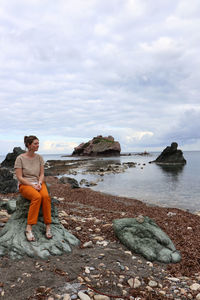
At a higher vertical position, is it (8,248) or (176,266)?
(8,248)

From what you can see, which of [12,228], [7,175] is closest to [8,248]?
[12,228]

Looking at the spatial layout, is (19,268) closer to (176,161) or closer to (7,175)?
(7,175)

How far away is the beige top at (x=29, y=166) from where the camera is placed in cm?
619

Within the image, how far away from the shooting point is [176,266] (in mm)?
5766

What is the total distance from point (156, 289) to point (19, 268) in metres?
2.98

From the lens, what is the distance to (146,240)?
654cm

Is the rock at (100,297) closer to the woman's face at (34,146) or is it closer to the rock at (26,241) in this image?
the rock at (26,241)

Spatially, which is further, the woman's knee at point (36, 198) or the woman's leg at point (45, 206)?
the woman's leg at point (45, 206)

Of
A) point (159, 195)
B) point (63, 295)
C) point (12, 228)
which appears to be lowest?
point (159, 195)

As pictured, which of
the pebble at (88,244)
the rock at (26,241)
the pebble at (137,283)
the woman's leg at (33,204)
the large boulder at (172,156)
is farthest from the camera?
the large boulder at (172,156)

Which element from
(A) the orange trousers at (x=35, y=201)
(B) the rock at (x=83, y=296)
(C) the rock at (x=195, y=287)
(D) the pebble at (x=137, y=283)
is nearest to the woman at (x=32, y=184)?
(A) the orange trousers at (x=35, y=201)

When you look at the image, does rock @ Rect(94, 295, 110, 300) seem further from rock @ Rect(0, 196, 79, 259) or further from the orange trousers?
the orange trousers

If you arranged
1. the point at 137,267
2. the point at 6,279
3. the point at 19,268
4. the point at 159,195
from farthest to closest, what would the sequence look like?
the point at 159,195 → the point at 137,267 → the point at 19,268 → the point at 6,279

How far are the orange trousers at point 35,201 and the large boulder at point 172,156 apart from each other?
68.5 m
